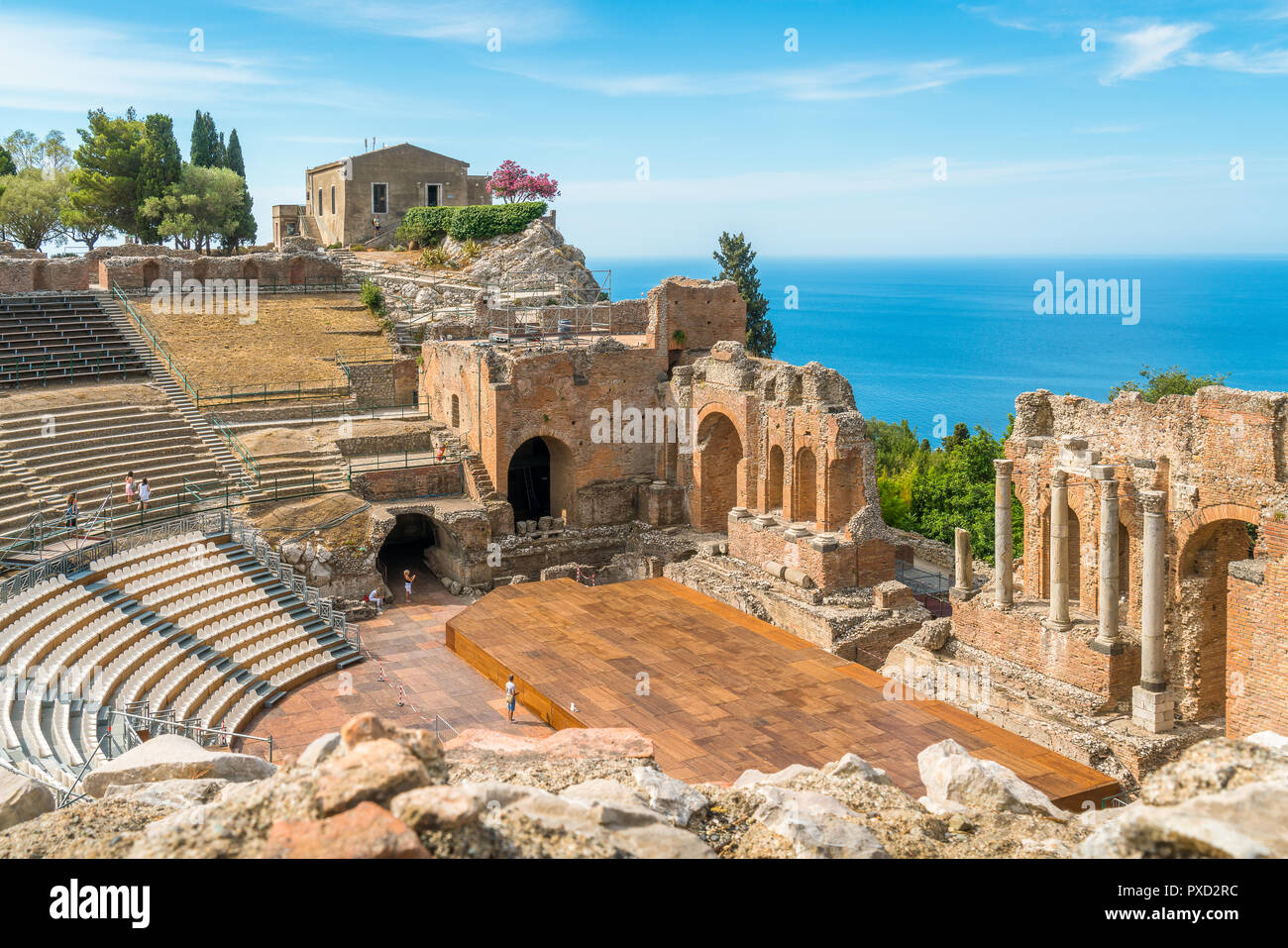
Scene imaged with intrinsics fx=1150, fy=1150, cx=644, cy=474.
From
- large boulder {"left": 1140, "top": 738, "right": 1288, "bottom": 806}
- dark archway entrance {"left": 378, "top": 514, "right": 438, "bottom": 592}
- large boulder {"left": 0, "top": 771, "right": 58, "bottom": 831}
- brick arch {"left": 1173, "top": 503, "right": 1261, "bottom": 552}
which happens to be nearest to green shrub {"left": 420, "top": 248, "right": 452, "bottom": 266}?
dark archway entrance {"left": 378, "top": 514, "right": 438, "bottom": 592}

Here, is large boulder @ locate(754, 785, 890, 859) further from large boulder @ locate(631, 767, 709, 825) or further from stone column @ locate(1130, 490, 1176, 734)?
stone column @ locate(1130, 490, 1176, 734)

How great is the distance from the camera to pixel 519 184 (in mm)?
52531

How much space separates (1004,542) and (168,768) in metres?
15.7

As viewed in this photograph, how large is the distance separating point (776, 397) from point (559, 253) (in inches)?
894

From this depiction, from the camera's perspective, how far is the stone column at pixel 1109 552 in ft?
62.0

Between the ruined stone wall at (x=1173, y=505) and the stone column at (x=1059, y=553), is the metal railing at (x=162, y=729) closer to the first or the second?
the stone column at (x=1059, y=553)

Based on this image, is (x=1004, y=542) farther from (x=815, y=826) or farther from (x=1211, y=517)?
(x=815, y=826)

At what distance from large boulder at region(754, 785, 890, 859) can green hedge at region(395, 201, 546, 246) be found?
43.5m

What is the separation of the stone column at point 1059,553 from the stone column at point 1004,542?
1.19m

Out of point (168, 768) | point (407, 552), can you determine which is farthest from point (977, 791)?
point (407, 552)

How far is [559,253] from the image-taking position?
48.6 meters

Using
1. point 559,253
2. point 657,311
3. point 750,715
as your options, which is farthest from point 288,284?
point 750,715

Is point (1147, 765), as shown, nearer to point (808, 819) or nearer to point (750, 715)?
point (750, 715)

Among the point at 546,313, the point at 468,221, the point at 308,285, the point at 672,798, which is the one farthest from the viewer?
the point at 468,221
